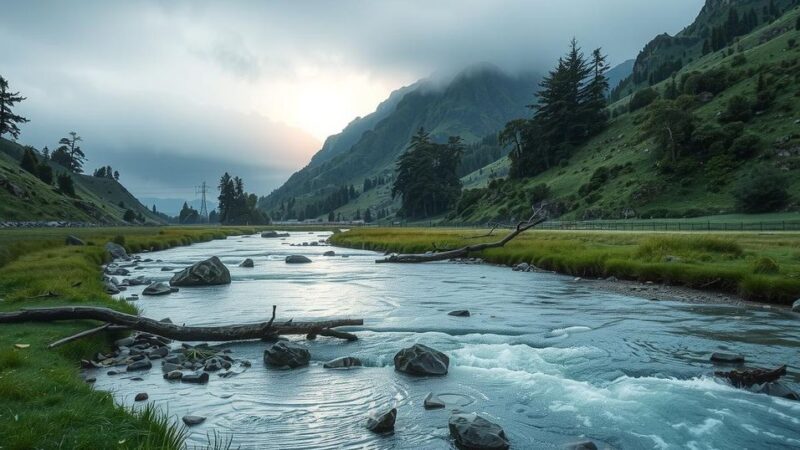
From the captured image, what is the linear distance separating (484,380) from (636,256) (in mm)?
26029

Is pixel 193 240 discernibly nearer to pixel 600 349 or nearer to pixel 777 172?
pixel 600 349

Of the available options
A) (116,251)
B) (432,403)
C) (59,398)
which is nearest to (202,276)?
(116,251)

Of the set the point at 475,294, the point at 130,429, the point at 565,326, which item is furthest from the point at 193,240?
the point at 130,429

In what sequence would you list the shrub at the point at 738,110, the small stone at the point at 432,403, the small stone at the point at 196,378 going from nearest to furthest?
the small stone at the point at 432,403 → the small stone at the point at 196,378 → the shrub at the point at 738,110

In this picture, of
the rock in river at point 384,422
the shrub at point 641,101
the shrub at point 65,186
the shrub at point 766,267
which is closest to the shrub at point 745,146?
the shrub at point 641,101

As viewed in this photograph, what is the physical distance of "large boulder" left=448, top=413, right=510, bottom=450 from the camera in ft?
31.4

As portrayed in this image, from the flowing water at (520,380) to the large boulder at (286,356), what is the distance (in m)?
0.37

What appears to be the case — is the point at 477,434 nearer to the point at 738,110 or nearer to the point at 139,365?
the point at 139,365

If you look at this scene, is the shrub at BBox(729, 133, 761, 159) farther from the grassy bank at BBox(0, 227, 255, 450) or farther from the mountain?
the mountain

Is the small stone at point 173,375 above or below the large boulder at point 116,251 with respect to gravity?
below

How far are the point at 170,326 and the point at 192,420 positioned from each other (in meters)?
6.95

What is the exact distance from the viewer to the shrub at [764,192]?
2972 inches

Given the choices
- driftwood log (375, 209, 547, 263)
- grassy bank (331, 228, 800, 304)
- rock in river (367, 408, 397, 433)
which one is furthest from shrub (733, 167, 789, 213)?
rock in river (367, 408, 397, 433)

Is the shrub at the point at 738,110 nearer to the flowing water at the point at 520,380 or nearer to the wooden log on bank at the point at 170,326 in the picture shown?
the flowing water at the point at 520,380
